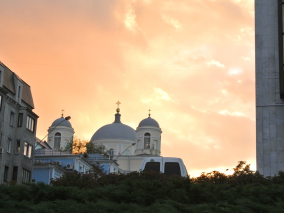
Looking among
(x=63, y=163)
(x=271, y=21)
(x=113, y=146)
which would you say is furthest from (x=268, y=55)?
(x=113, y=146)

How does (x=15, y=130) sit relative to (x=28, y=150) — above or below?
above

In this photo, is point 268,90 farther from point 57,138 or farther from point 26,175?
point 57,138

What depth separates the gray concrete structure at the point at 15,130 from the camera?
1704 inches

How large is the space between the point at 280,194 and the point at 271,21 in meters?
16.8

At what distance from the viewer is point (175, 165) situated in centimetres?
2456

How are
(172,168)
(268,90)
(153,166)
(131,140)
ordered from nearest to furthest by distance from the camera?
(172,168), (153,166), (268,90), (131,140)

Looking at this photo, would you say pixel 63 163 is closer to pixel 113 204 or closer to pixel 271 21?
pixel 271 21

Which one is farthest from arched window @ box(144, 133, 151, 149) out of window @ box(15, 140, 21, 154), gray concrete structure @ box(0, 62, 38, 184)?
window @ box(15, 140, 21, 154)

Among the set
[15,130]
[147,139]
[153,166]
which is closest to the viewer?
[153,166]

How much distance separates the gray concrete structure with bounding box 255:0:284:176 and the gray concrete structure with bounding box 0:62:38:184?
1813 cm

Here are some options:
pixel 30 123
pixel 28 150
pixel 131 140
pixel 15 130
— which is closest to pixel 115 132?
pixel 131 140

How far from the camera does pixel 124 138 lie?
124688mm

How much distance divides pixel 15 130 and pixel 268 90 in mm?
20235

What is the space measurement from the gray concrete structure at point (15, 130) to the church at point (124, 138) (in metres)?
68.4
